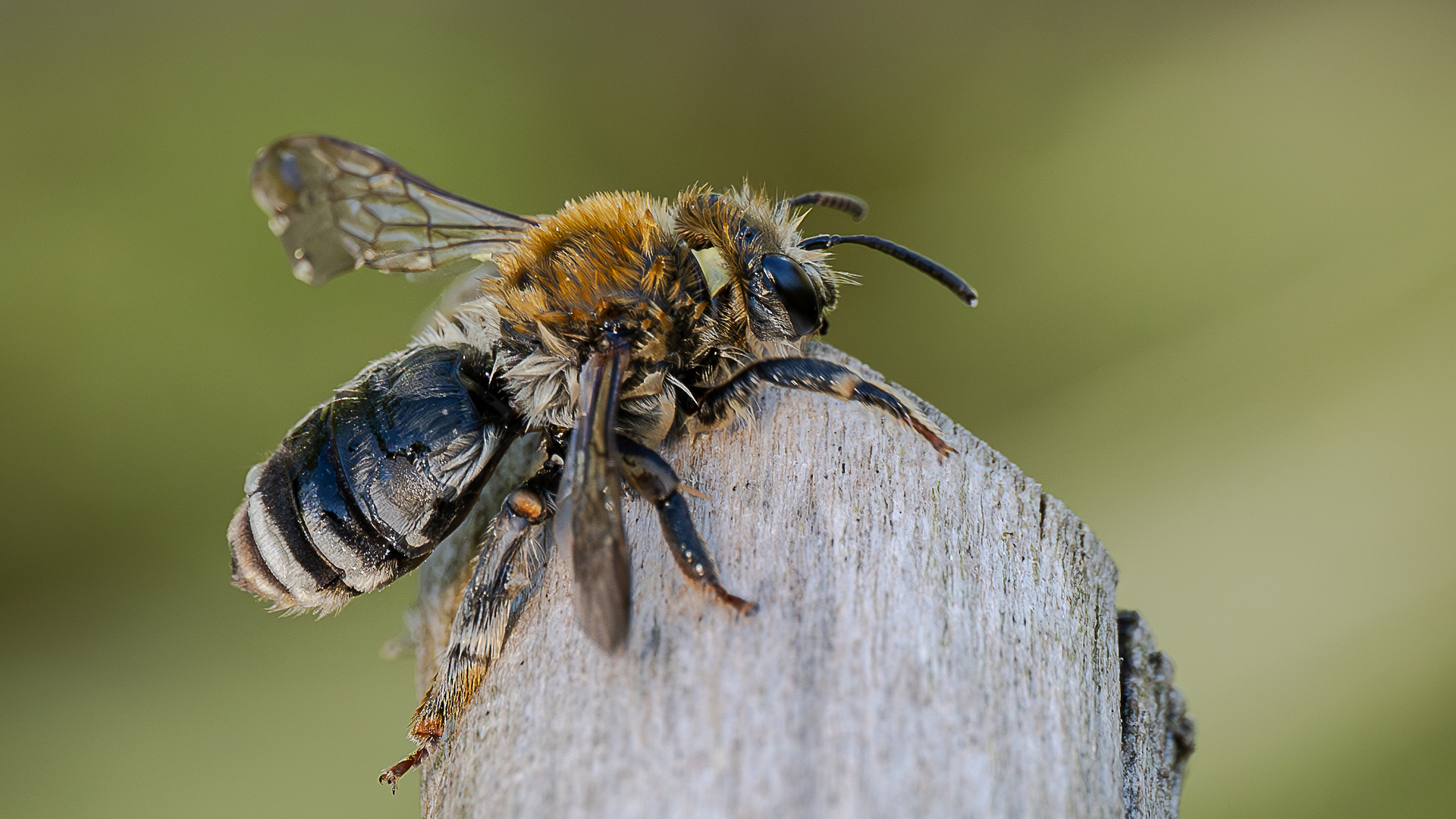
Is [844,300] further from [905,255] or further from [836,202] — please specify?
[905,255]

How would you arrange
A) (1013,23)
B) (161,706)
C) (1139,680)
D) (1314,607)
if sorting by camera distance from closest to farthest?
(1139,680) → (1314,607) → (161,706) → (1013,23)

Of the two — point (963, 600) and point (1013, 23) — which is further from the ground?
point (1013, 23)

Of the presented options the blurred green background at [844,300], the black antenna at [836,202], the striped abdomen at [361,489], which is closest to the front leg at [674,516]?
the striped abdomen at [361,489]

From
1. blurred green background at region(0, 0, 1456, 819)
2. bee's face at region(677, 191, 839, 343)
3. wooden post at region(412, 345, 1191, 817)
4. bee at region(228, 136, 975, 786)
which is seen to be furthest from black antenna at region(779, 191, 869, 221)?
wooden post at region(412, 345, 1191, 817)

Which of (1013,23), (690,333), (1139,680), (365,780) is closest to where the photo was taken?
(1139,680)

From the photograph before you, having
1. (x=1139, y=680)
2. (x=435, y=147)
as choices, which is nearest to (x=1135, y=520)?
(x=1139, y=680)

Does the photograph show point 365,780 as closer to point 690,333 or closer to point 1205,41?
point 690,333

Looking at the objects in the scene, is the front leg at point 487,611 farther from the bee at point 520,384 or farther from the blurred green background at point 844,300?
the blurred green background at point 844,300
